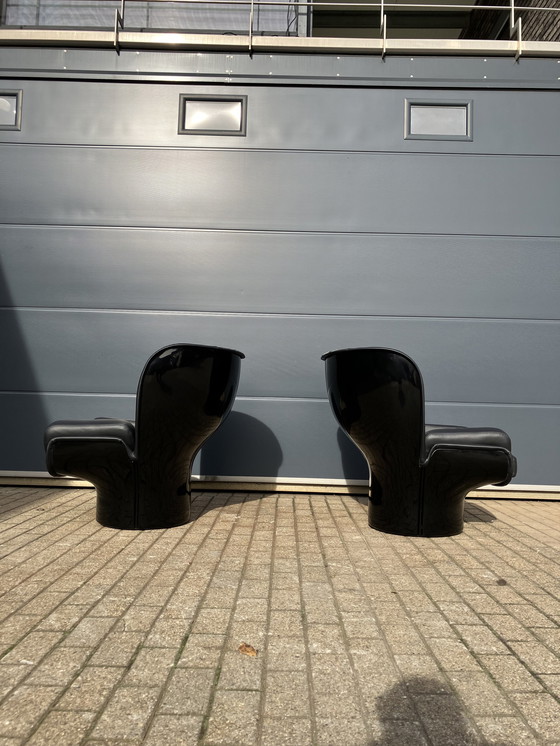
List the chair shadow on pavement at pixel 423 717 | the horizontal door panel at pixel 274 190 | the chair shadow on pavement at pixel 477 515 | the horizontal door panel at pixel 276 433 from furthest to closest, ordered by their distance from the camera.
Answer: the horizontal door panel at pixel 274 190 < the horizontal door panel at pixel 276 433 < the chair shadow on pavement at pixel 477 515 < the chair shadow on pavement at pixel 423 717

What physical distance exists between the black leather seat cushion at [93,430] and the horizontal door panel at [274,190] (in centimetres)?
241

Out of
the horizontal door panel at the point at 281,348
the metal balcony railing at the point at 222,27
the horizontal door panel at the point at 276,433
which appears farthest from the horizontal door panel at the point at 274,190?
the horizontal door panel at the point at 276,433

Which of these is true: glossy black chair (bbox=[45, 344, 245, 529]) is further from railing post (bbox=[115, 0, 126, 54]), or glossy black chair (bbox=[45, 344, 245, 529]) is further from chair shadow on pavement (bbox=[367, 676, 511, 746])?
railing post (bbox=[115, 0, 126, 54])

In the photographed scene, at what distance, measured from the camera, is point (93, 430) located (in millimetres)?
3617

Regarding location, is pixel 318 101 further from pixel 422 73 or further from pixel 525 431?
pixel 525 431

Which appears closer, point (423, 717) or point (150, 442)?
point (423, 717)

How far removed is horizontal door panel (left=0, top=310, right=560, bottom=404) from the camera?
17.0 ft

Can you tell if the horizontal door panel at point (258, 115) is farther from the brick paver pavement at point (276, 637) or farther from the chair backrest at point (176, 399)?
the brick paver pavement at point (276, 637)

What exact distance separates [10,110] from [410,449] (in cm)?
498

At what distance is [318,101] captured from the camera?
5391 mm

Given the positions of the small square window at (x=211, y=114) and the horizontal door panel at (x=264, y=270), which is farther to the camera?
the small square window at (x=211, y=114)

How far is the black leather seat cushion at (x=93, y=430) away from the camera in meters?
3.61

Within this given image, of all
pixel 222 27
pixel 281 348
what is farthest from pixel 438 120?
pixel 281 348

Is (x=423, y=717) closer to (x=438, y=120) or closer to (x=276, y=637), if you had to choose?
(x=276, y=637)
